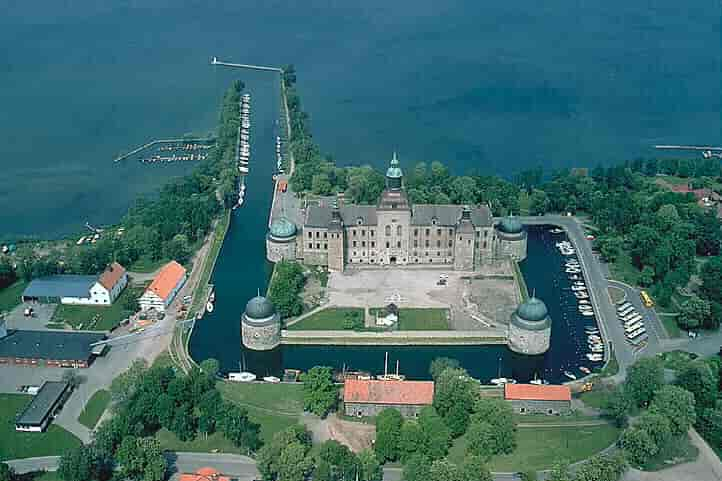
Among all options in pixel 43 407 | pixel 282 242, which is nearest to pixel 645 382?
pixel 282 242

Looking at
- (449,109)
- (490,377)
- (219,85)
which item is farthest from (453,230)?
(219,85)

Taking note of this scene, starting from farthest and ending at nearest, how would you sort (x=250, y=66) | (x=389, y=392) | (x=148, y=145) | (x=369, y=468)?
1. (x=250, y=66)
2. (x=148, y=145)
3. (x=389, y=392)
4. (x=369, y=468)

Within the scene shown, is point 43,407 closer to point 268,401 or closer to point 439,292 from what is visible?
point 268,401

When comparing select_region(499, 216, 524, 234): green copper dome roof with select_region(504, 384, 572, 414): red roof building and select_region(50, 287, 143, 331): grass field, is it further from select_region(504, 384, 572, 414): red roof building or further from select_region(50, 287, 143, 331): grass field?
select_region(50, 287, 143, 331): grass field

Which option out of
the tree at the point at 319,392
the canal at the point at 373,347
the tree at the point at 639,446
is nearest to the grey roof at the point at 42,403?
the canal at the point at 373,347

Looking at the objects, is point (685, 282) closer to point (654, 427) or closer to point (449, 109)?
point (654, 427)

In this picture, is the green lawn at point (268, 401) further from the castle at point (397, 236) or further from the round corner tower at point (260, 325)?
the castle at point (397, 236)
